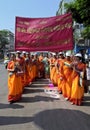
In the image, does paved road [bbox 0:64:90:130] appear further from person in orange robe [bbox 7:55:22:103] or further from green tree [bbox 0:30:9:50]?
green tree [bbox 0:30:9:50]

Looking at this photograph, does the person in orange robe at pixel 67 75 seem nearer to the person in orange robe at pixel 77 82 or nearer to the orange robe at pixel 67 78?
the orange robe at pixel 67 78

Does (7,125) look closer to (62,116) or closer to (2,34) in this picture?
(62,116)

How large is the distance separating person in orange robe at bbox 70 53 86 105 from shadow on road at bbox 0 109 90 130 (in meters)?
1.63

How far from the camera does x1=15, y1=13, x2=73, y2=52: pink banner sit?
11.4m

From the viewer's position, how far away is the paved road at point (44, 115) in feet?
29.5

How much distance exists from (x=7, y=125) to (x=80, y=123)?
5.69ft

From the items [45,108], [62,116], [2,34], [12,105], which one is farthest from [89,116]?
[2,34]

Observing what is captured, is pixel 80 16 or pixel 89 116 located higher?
pixel 80 16

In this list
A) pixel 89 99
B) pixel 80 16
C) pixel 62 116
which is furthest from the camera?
pixel 80 16

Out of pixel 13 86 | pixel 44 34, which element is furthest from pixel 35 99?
pixel 44 34

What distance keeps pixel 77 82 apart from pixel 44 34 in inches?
82.1

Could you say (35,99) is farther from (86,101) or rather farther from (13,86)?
(86,101)

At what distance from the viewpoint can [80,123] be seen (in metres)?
9.26

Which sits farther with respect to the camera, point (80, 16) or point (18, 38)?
point (80, 16)
